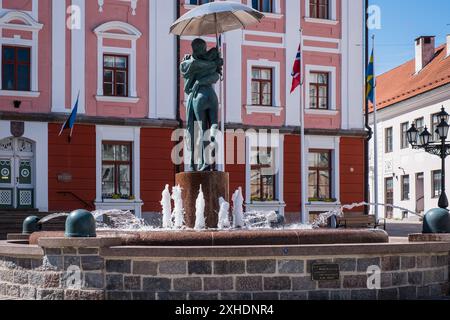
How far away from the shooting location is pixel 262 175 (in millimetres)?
28109

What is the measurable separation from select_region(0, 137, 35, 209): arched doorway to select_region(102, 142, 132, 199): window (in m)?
2.40

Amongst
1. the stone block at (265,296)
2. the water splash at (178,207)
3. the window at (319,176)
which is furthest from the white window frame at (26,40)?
the stone block at (265,296)

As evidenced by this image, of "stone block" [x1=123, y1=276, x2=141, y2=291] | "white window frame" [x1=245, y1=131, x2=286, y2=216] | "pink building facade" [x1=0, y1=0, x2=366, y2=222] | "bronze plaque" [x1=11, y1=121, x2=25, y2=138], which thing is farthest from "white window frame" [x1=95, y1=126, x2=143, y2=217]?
"stone block" [x1=123, y1=276, x2=141, y2=291]

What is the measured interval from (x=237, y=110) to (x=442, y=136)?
32.5 ft

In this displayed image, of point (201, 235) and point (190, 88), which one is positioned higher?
point (190, 88)

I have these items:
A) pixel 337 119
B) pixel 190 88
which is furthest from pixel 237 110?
pixel 190 88

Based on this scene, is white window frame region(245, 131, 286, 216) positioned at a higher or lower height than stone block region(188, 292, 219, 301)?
higher

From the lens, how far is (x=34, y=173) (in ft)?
81.8

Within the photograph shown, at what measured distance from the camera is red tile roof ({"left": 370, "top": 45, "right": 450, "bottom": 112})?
3903 centimetres

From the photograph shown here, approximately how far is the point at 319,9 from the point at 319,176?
20.7ft

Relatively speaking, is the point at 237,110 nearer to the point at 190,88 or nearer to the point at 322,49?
the point at 322,49

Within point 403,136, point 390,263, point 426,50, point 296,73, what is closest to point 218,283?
point 390,263

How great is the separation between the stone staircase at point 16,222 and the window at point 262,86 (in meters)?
8.63

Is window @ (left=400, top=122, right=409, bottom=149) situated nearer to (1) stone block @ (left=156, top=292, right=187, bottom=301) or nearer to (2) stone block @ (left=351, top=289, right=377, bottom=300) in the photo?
(2) stone block @ (left=351, top=289, right=377, bottom=300)
